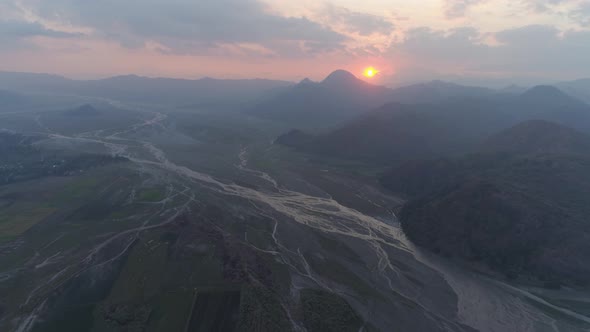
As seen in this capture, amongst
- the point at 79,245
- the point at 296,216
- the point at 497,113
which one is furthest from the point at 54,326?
the point at 497,113

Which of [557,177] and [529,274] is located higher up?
[557,177]

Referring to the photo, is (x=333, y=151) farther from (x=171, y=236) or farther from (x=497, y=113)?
(x=497, y=113)

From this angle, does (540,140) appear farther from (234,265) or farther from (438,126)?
(234,265)

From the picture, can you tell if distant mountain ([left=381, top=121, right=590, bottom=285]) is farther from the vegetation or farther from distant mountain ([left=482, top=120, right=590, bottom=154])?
the vegetation

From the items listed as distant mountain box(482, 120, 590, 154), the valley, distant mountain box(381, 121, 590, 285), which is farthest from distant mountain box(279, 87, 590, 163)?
distant mountain box(381, 121, 590, 285)

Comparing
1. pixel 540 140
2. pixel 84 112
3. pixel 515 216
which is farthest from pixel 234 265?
pixel 84 112

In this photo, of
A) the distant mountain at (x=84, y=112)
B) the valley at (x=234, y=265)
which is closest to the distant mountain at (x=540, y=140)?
the valley at (x=234, y=265)
